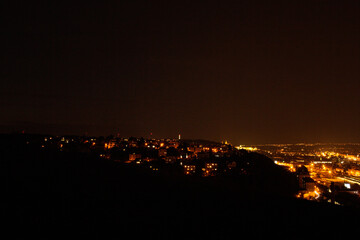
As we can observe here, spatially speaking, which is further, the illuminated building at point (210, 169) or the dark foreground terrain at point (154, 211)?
the illuminated building at point (210, 169)

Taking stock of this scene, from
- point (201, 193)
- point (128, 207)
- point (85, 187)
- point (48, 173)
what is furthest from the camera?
point (48, 173)

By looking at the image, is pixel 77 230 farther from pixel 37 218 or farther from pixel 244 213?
pixel 244 213

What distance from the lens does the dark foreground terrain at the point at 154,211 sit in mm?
4312

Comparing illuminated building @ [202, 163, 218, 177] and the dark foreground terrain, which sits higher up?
the dark foreground terrain

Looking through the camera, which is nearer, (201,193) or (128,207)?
(128,207)

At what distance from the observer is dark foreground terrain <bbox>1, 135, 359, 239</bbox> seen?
431 centimetres

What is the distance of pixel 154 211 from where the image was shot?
523 cm

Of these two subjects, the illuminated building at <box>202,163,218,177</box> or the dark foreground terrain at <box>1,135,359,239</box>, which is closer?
the dark foreground terrain at <box>1,135,359,239</box>

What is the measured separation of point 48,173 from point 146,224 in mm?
5210

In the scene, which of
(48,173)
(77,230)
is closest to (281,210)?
(77,230)

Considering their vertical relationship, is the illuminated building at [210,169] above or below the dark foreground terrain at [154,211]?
below

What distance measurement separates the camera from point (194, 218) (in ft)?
15.9

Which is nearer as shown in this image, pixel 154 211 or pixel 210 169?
pixel 154 211

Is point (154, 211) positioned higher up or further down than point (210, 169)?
higher up
